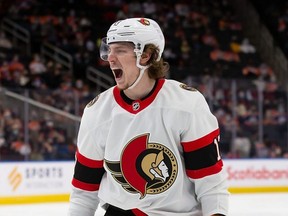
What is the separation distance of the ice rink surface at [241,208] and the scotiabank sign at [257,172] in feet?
2.58

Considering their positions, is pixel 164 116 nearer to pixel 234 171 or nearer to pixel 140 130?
pixel 140 130

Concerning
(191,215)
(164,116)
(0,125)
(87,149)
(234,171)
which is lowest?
(234,171)

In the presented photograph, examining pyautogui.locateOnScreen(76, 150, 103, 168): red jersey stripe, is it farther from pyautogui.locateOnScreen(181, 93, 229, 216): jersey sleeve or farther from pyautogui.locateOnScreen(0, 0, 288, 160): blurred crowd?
pyautogui.locateOnScreen(0, 0, 288, 160): blurred crowd

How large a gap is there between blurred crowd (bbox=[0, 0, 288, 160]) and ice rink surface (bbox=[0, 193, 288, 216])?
1184 mm

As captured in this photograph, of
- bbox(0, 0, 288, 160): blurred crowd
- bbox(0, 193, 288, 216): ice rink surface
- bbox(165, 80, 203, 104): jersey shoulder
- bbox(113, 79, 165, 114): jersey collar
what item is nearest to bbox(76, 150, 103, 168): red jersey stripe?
bbox(113, 79, 165, 114): jersey collar

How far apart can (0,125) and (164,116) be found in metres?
6.23

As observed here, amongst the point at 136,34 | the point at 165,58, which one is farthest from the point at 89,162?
the point at 165,58

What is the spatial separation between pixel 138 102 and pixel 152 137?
0.44 feet

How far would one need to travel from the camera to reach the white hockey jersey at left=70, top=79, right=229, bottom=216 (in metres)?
2.20

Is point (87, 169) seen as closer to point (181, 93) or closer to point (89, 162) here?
point (89, 162)

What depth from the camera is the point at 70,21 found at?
13086 mm

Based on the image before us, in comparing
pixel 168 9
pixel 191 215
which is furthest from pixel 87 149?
pixel 168 9

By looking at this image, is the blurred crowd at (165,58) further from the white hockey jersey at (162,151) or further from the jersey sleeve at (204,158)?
the jersey sleeve at (204,158)

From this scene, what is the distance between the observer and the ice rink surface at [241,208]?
6.50 m
